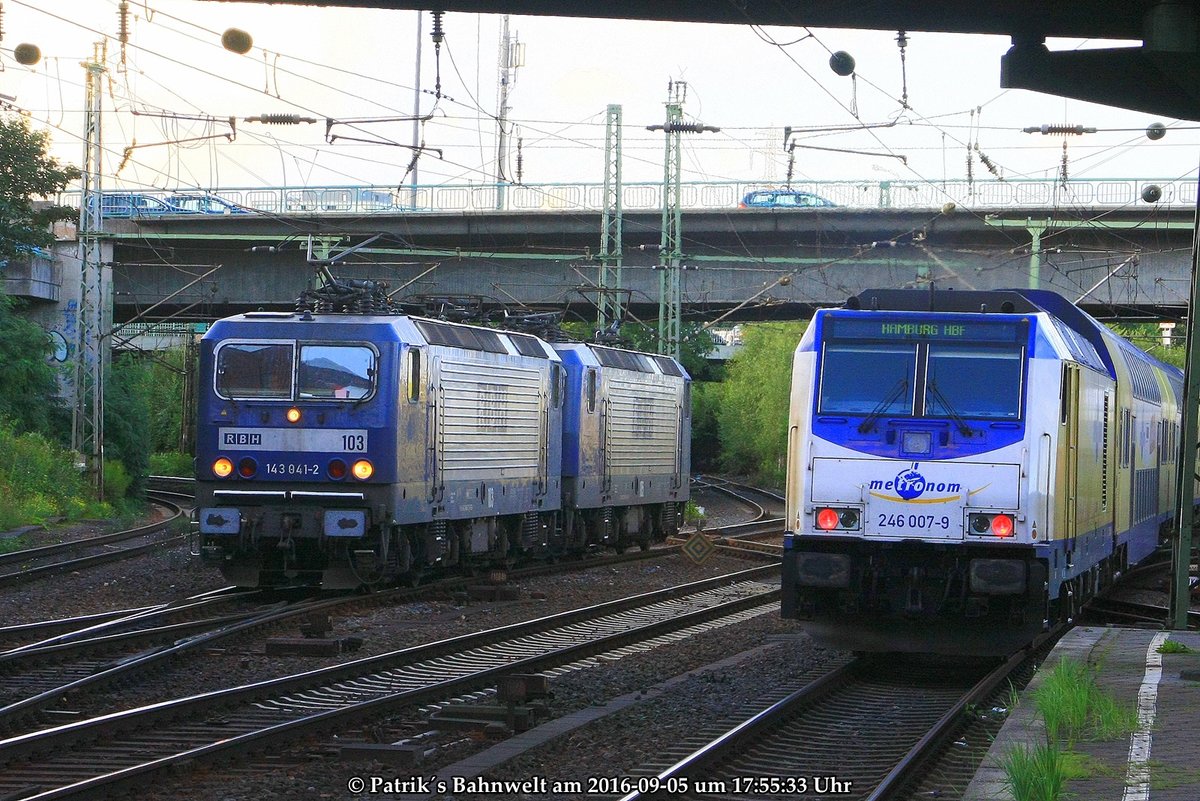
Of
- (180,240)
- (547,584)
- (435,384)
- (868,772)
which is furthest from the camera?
(180,240)

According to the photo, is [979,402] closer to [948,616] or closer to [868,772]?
[948,616]

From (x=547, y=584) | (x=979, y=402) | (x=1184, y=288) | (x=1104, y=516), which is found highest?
(x=1184, y=288)

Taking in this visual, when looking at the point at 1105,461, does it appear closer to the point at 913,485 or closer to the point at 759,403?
the point at 913,485

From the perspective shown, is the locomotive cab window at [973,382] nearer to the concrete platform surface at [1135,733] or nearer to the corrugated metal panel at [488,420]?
the concrete platform surface at [1135,733]

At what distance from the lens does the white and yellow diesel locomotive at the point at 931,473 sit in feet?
38.3

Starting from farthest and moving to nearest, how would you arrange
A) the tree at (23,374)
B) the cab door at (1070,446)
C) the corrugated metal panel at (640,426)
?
the tree at (23,374)
the corrugated metal panel at (640,426)
the cab door at (1070,446)

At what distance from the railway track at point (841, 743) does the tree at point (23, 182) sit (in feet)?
81.6

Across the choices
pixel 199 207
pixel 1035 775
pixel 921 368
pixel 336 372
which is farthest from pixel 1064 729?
pixel 199 207

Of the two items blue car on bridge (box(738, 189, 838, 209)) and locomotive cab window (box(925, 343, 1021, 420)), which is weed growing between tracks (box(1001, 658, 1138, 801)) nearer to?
Result: locomotive cab window (box(925, 343, 1021, 420))

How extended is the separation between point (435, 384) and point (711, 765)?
10.4 m

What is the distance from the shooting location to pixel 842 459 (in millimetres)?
11953

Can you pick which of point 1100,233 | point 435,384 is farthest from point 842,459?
point 1100,233

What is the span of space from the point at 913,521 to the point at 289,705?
15.7ft

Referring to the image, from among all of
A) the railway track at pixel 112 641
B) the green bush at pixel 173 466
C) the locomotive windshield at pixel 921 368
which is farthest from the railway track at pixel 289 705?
the green bush at pixel 173 466
